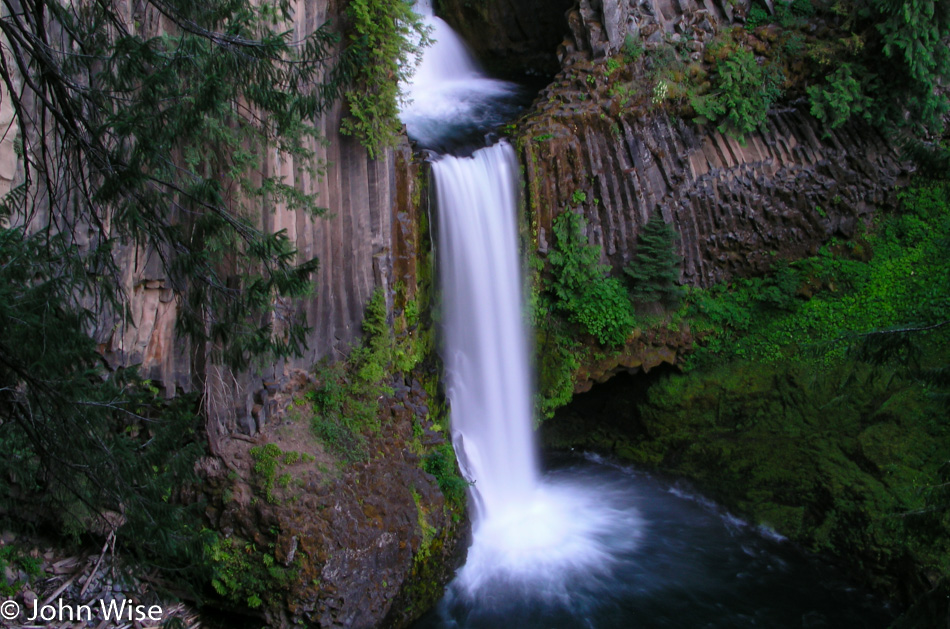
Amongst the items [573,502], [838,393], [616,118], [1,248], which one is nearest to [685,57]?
[616,118]

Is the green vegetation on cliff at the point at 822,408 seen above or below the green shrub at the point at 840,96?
below

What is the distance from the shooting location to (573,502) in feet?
34.9

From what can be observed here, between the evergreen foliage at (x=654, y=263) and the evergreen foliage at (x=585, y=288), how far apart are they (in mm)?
351

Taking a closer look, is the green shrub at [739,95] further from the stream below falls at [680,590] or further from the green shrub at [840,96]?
the stream below falls at [680,590]

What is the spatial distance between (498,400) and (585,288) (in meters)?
2.48

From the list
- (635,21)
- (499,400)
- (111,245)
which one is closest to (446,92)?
(635,21)

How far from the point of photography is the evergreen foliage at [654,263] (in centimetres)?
1141

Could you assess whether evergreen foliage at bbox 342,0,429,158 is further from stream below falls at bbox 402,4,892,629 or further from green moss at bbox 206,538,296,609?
green moss at bbox 206,538,296,609

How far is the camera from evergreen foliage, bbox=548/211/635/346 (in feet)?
36.6

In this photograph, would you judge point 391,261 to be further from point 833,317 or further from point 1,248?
point 833,317

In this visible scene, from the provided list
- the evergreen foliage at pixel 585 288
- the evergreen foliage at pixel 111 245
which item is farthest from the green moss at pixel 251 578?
the evergreen foliage at pixel 585 288

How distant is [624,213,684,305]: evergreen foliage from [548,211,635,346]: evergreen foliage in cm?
35

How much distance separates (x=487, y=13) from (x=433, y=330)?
9190 millimetres

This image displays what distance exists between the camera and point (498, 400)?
10.7 m
